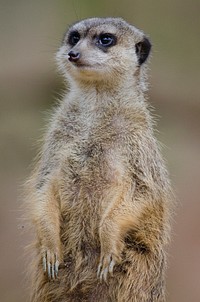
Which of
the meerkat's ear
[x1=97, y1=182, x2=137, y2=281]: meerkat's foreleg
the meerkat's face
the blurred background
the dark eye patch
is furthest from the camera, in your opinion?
the blurred background

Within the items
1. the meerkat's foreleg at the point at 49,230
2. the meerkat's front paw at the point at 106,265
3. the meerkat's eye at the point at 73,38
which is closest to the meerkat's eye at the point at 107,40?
the meerkat's eye at the point at 73,38

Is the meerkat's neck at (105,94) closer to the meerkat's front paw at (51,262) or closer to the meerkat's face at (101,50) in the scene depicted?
the meerkat's face at (101,50)

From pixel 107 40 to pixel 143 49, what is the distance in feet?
0.75

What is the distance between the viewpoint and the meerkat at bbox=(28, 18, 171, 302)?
176 inches

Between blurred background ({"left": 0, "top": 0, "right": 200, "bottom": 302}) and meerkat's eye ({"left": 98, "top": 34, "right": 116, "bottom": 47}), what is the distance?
1.74m

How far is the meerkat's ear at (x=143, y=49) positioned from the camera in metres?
4.81

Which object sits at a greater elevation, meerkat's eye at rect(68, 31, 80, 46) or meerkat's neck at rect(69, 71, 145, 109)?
meerkat's eye at rect(68, 31, 80, 46)

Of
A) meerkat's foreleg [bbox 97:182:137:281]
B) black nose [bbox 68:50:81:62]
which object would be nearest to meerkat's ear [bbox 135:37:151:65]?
black nose [bbox 68:50:81:62]

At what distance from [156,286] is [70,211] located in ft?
1.67

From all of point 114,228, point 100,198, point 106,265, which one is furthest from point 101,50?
point 106,265

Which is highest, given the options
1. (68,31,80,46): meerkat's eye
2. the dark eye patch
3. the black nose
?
(68,31,80,46): meerkat's eye

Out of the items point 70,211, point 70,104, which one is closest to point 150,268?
point 70,211

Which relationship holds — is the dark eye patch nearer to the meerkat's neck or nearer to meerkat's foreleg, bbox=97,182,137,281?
the meerkat's neck

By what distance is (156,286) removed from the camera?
4586mm
